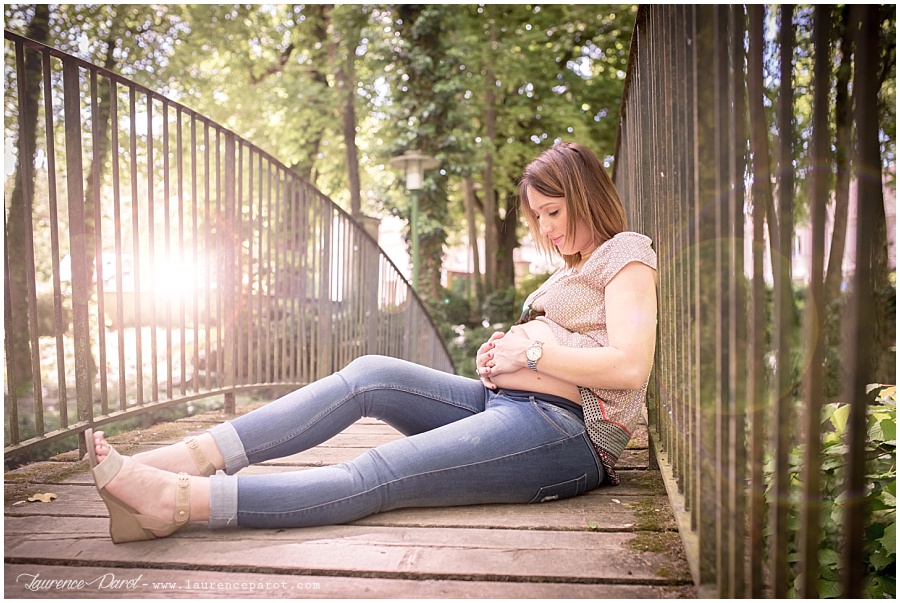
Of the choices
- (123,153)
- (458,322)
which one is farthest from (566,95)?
(123,153)

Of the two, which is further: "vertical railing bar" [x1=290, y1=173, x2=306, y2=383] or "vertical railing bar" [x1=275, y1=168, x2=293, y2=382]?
"vertical railing bar" [x1=290, y1=173, x2=306, y2=383]

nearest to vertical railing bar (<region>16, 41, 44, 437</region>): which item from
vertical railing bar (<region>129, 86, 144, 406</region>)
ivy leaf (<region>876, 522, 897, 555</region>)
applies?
vertical railing bar (<region>129, 86, 144, 406</region>)

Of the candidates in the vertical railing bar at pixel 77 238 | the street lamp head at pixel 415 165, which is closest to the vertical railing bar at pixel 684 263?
the vertical railing bar at pixel 77 238

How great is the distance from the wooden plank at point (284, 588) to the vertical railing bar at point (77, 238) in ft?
2.79

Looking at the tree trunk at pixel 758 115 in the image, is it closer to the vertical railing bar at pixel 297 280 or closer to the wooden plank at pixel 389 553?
the wooden plank at pixel 389 553

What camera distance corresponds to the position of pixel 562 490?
5.81 ft

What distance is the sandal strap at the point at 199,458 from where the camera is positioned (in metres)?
1.62

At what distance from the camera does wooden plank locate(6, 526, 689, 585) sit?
1.33 m

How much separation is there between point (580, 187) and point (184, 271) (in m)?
1.81

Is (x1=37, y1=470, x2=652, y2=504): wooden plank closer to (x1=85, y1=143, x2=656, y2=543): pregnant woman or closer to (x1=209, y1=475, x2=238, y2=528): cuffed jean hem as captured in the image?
(x1=85, y1=143, x2=656, y2=543): pregnant woman

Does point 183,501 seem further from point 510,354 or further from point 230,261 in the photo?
point 230,261

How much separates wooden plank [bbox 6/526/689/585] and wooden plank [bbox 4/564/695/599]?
0.08 feet

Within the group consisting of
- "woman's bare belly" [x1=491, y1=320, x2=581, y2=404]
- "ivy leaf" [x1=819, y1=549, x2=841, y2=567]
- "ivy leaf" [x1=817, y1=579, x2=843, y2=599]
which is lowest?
"ivy leaf" [x1=817, y1=579, x2=843, y2=599]

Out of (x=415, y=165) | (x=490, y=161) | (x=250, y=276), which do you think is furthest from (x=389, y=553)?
(x=490, y=161)
